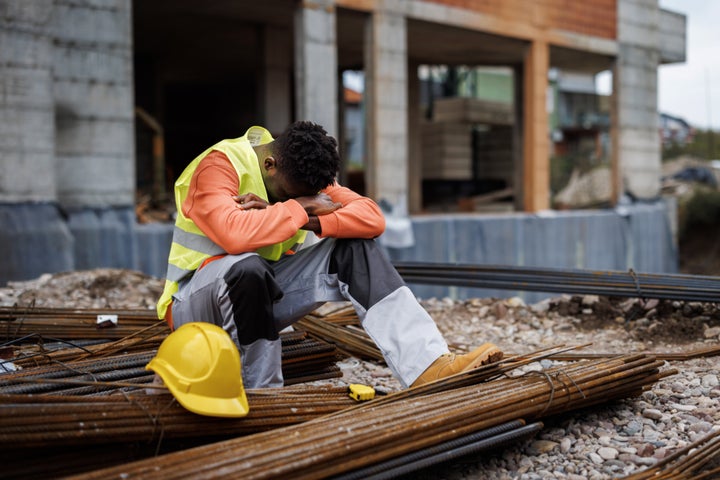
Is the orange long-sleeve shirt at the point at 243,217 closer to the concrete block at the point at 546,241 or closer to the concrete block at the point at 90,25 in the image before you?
the concrete block at the point at 90,25

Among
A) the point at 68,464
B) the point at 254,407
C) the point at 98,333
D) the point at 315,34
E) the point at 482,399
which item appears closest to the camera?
the point at 68,464

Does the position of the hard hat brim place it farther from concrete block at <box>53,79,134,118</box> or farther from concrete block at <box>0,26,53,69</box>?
concrete block at <box>53,79,134,118</box>

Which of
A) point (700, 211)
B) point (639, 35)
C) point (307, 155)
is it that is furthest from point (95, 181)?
point (700, 211)

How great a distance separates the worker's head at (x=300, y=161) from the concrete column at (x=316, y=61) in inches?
252

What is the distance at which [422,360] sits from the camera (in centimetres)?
307

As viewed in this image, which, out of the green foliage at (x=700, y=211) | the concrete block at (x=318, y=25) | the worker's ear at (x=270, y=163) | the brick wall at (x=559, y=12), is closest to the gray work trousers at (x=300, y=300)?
the worker's ear at (x=270, y=163)

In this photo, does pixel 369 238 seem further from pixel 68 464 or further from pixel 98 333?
pixel 98 333

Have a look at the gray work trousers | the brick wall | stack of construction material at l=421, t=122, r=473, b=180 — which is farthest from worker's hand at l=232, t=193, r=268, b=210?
stack of construction material at l=421, t=122, r=473, b=180

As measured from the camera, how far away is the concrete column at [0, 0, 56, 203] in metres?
7.25

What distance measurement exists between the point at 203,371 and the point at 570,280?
3.76 metres

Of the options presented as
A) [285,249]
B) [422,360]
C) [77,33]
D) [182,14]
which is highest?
[182,14]

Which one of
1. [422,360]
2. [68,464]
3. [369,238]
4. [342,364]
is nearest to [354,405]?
[422,360]

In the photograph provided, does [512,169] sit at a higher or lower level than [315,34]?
lower

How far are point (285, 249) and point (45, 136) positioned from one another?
5.07m
